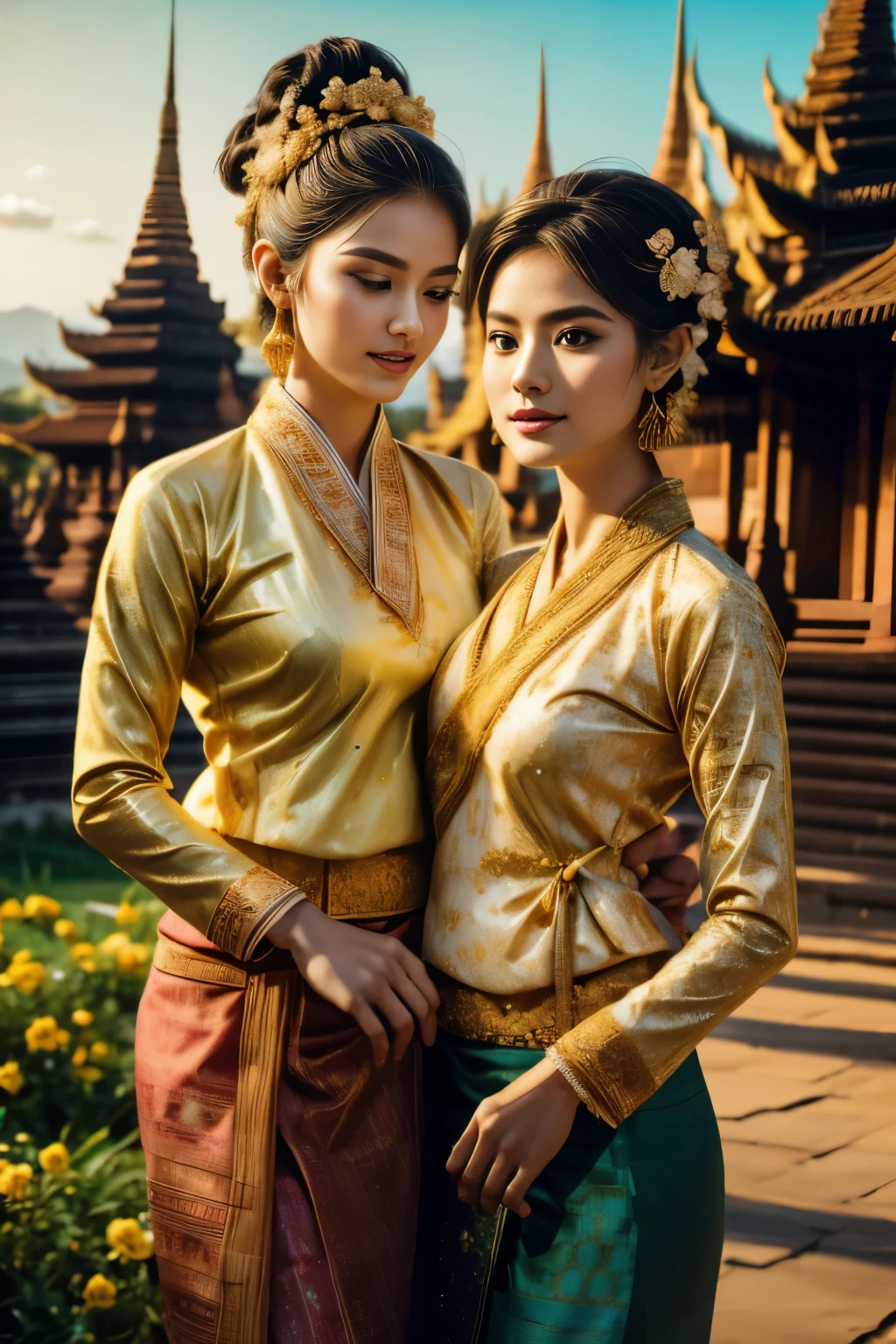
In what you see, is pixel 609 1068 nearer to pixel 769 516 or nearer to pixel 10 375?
pixel 769 516

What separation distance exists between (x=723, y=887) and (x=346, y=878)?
487 mm

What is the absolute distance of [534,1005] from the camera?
1.54 metres

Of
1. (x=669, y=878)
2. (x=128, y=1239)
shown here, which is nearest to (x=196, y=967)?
(x=669, y=878)

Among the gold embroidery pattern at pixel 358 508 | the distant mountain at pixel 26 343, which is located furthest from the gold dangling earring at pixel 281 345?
the distant mountain at pixel 26 343

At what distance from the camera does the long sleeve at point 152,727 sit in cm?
155

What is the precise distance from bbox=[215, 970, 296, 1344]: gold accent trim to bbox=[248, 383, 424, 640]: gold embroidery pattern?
0.50m

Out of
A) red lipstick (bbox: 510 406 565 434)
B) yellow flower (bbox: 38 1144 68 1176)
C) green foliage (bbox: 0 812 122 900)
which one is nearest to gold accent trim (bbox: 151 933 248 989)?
red lipstick (bbox: 510 406 565 434)

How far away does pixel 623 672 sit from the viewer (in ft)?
4.88

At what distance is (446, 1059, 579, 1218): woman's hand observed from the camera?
1.42 meters

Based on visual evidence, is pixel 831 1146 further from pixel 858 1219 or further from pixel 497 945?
pixel 497 945

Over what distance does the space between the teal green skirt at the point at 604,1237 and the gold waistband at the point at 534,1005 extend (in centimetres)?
2

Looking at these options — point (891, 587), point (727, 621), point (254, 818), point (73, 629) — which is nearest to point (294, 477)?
point (254, 818)

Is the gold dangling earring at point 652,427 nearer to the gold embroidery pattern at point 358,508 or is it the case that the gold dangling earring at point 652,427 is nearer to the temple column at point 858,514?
the gold embroidery pattern at point 358,508

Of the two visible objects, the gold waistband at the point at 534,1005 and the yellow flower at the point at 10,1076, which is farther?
the yellow flower at the point at 10,1076
